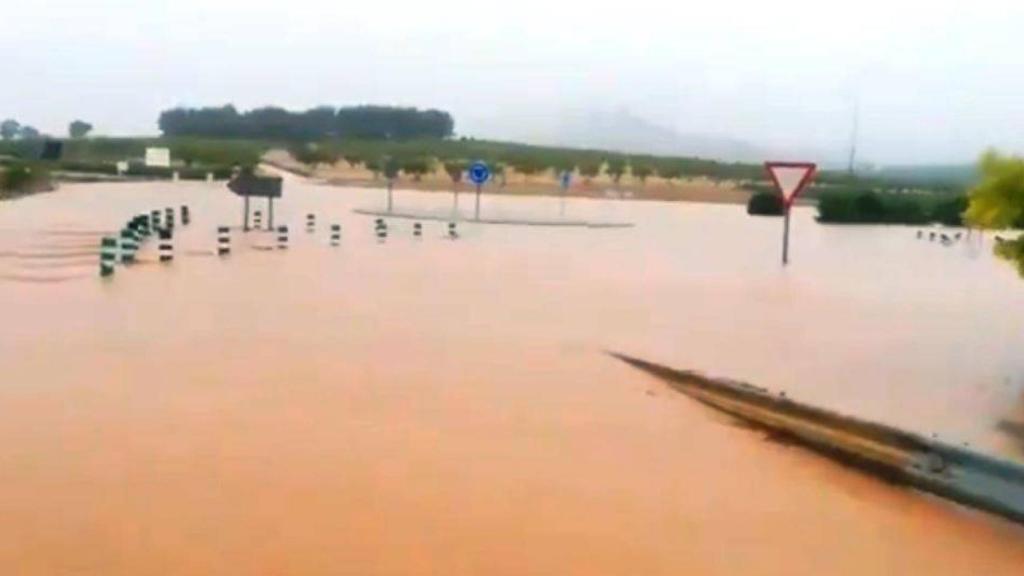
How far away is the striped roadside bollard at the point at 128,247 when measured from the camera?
2339 centimetres

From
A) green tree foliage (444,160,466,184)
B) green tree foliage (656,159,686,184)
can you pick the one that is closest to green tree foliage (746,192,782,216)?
green tree foliage (444,160,466,184)

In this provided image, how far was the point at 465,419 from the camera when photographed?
34.6 ft

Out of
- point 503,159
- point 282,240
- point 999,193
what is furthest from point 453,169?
point 999,193

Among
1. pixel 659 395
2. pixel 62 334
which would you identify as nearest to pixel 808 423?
pixel 659 395

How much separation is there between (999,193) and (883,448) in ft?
17.1

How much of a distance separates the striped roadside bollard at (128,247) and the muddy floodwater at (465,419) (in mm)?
698

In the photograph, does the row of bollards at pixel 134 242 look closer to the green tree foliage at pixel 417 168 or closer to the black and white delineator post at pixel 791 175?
the black and white delineator post at pixel 791 175

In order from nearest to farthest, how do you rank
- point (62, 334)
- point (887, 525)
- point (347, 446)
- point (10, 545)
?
point (10, 545), point (887, 525), point (347, 446), point (62, 334)

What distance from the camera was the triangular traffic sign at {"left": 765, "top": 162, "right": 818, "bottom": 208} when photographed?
24062 millimetres

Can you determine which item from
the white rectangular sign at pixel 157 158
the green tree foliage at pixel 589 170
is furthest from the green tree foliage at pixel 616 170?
the white rectangular sign at pixel 157 158

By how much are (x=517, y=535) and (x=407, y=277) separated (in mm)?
15277

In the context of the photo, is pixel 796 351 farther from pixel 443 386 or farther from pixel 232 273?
pixel 232 273

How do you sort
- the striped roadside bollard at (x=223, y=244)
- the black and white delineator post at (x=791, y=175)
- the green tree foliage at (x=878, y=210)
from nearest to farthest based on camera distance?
the black and white delineator post at (x=791, y=175)
the striped roadside bollard at (x=223, y=244)
the green tree foliage at (x=878, y=210)

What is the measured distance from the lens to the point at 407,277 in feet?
74.0
